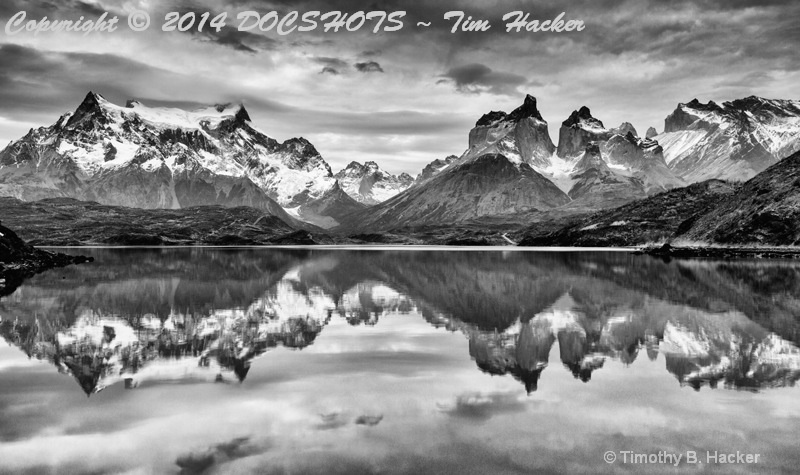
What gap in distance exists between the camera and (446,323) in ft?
128

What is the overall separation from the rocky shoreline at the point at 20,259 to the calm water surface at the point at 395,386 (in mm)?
44664

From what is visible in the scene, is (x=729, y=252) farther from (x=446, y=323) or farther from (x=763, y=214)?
(x=446, y=323)

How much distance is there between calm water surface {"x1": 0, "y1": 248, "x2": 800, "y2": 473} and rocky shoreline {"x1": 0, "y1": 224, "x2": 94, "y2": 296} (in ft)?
147

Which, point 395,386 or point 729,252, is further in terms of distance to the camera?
point 729,252

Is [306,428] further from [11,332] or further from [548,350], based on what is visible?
[11,332]

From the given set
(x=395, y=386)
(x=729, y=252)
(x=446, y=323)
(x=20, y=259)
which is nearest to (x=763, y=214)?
(x=729, y=252)

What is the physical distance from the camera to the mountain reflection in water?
84.8 ft

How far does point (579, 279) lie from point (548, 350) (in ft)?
147

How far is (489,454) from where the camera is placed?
15828 mm

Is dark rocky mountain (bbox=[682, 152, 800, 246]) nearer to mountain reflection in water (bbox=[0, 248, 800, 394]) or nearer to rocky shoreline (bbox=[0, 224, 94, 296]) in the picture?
mountain reflection in water (bbox=[0, 248, 800, 394])

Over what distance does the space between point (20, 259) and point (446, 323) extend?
3311 inches

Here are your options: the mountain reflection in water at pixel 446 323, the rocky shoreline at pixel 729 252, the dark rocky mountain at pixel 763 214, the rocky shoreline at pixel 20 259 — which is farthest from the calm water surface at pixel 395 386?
the dark rocky mountain at pixel 763 214

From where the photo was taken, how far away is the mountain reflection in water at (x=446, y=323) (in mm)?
25844

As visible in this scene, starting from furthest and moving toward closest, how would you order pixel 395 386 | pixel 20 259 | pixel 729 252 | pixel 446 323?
pixel 729 252
pixel 20 259
pixel 446 323
pixel 395 386
